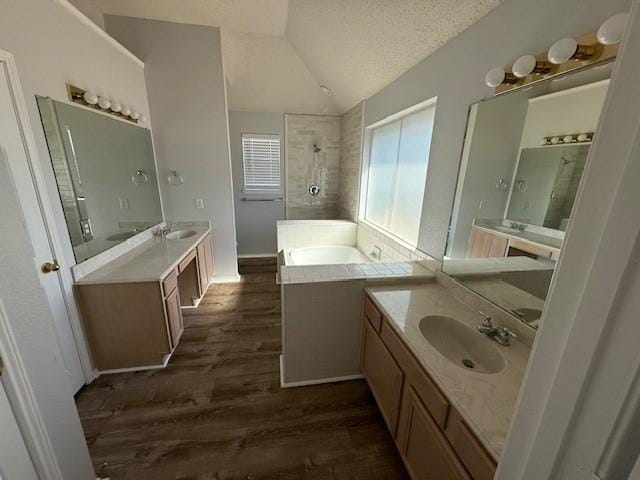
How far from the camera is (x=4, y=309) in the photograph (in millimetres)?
788

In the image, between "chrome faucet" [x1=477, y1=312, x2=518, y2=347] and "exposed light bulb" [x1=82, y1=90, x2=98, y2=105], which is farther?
"exposed light bulb" [x1=82, y1=90, x2=98, y2=105]

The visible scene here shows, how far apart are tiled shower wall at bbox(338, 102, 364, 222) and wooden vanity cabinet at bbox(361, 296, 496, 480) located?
2.35m

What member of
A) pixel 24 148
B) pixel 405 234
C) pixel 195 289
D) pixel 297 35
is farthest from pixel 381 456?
pixel 297 35

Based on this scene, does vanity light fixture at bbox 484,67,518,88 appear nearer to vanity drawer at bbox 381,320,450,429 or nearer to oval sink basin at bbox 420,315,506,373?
oval sink basin at bbox 420,315,506,373

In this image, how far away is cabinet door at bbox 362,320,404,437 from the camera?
1391mm

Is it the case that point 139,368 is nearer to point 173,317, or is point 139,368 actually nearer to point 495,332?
point 173,317

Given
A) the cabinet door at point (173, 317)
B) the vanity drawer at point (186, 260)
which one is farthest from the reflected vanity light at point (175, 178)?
the cabinet door at point (173, 317)

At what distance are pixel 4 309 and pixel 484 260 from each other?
2.08 m

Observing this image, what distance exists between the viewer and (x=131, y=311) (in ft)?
6.41

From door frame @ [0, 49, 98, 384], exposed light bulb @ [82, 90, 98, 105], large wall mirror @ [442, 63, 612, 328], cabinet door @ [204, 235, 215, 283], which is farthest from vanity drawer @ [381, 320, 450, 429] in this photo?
exposed light bulb @ [82, 90, 98, 105]

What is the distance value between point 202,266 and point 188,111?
1836mm

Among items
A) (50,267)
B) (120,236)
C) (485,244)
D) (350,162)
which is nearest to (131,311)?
(50,267)

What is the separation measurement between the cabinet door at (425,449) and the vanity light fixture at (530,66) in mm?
1540

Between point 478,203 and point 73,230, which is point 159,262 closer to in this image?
point 73,230
